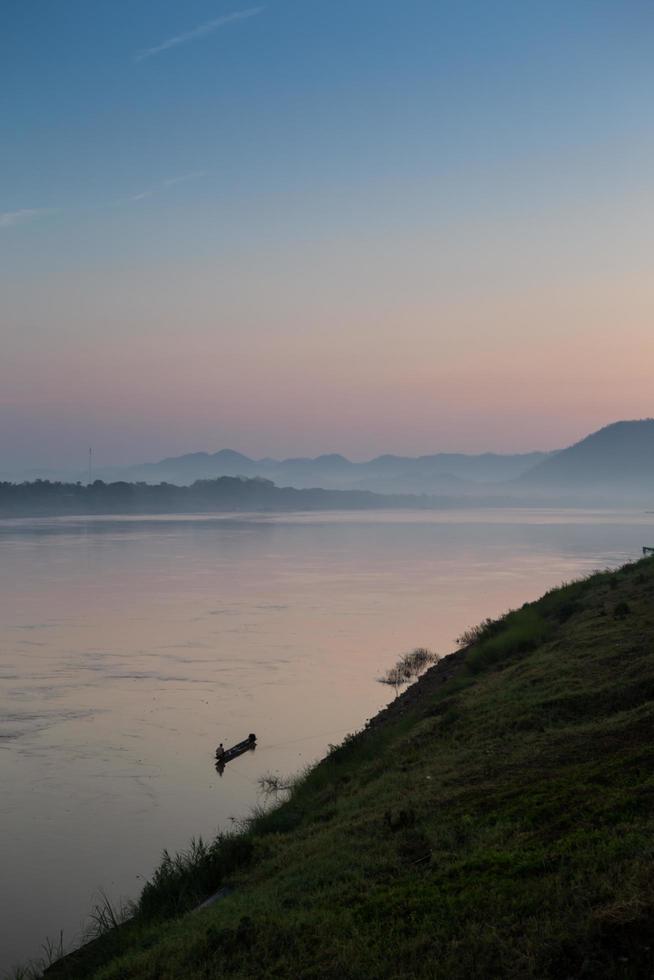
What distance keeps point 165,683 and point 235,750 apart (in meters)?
7.44

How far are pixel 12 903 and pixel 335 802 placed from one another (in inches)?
175

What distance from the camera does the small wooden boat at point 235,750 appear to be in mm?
17125

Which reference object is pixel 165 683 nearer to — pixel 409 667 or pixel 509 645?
pixel 409 667

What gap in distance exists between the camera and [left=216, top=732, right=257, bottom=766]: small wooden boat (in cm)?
1712

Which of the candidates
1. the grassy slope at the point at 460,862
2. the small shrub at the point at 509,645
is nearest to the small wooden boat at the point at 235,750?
the grassy slope at the point at 460,862

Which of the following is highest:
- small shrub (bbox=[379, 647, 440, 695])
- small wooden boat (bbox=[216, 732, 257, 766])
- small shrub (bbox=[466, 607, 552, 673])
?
small shrub (bbox=[466, 607, 552, 673])

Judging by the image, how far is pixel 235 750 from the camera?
1747 centimetres

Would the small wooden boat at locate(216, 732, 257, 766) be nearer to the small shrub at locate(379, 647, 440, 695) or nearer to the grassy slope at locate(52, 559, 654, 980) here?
the grassy slope at locate(52, 559, 654, 980)

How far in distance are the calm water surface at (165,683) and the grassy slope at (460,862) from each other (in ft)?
8.99

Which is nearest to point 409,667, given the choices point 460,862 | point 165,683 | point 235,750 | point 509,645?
point 509,645

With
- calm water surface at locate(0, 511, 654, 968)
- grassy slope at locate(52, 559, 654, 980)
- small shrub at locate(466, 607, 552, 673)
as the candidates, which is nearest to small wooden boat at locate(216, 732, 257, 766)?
calm water surface at locate(0, 511, 654, 968)

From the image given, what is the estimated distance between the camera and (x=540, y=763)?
9305mm

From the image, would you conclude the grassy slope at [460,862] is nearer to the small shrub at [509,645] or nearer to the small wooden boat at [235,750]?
the small wooden boat at [235,750]

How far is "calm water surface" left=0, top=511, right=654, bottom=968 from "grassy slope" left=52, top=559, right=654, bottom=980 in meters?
2.74
